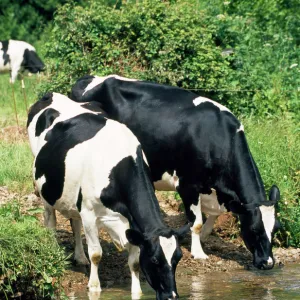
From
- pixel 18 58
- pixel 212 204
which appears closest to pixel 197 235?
pixel 212 204

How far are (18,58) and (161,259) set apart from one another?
1400 centimetres

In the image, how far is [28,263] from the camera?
8.34 m

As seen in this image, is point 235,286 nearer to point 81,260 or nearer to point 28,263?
point 81,260

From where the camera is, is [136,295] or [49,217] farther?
[49,217]

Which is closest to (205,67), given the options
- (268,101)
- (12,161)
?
(268,101)

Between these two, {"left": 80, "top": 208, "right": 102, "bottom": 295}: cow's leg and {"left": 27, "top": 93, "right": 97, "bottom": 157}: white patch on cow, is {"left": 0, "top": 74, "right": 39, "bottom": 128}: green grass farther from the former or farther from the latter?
{"left": 80, "top": 208, "right": 102, "bottom": 295}: cow's leg

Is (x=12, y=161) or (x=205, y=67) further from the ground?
(x=205, y=67)

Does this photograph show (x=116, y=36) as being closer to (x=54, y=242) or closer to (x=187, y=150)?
(x=187, y=150)

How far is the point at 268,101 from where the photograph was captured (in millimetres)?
14836

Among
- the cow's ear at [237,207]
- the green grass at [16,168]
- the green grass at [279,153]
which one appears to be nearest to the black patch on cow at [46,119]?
the green grass at [16,168]

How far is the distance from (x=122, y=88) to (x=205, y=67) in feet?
10.1

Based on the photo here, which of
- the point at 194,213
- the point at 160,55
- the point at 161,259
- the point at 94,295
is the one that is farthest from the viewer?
the point at 160,55

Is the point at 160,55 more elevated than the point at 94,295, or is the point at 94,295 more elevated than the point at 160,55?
the point at 160,55

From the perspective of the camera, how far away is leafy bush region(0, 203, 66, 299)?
8.26m
